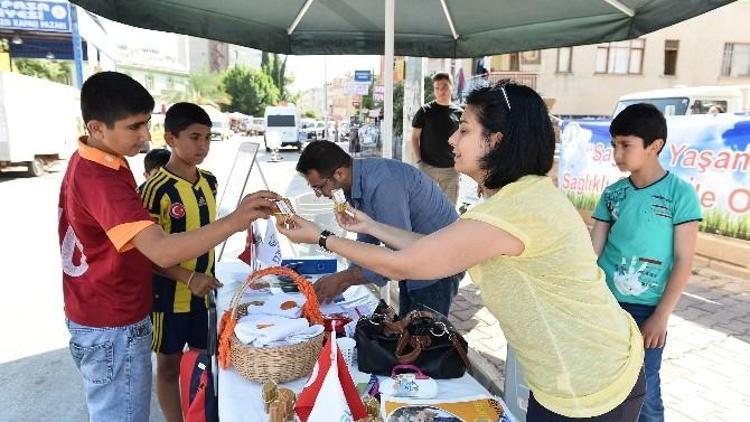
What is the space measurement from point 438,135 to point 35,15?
22.0 meters

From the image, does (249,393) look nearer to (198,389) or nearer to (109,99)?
(198,389)

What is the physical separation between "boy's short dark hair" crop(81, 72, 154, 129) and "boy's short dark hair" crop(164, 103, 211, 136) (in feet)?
2.56

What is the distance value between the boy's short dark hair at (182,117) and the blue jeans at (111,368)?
1086 mm

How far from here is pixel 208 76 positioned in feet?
220

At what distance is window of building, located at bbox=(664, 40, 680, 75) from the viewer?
24302mm

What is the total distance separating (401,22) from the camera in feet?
12.9

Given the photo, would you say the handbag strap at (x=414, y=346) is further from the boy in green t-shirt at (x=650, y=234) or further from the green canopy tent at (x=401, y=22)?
the green canopy tent at (x=401, y=22)

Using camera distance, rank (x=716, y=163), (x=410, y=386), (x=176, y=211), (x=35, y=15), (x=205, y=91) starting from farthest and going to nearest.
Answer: (x=205, y=91) → (x=35, y=15) → (x=716, y=163) → (x=176, y=211) → (x=410, y=386)

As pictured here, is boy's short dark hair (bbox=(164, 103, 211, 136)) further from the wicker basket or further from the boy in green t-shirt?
the boy in green t-shirt

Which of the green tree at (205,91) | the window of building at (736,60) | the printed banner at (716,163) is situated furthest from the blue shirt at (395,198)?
the green tree at (205,91)

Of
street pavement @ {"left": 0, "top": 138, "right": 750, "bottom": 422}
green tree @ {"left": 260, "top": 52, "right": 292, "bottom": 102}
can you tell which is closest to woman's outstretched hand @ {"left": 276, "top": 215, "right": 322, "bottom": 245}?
street pavement @ {"left": 0, "top": 138, "right": 750, "bottom": 422}

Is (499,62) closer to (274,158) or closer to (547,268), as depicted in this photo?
(274,158)

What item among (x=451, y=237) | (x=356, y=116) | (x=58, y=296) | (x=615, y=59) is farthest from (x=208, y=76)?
(x=451, y=237)

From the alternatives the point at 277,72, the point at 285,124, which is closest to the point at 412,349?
the point at 285,124
